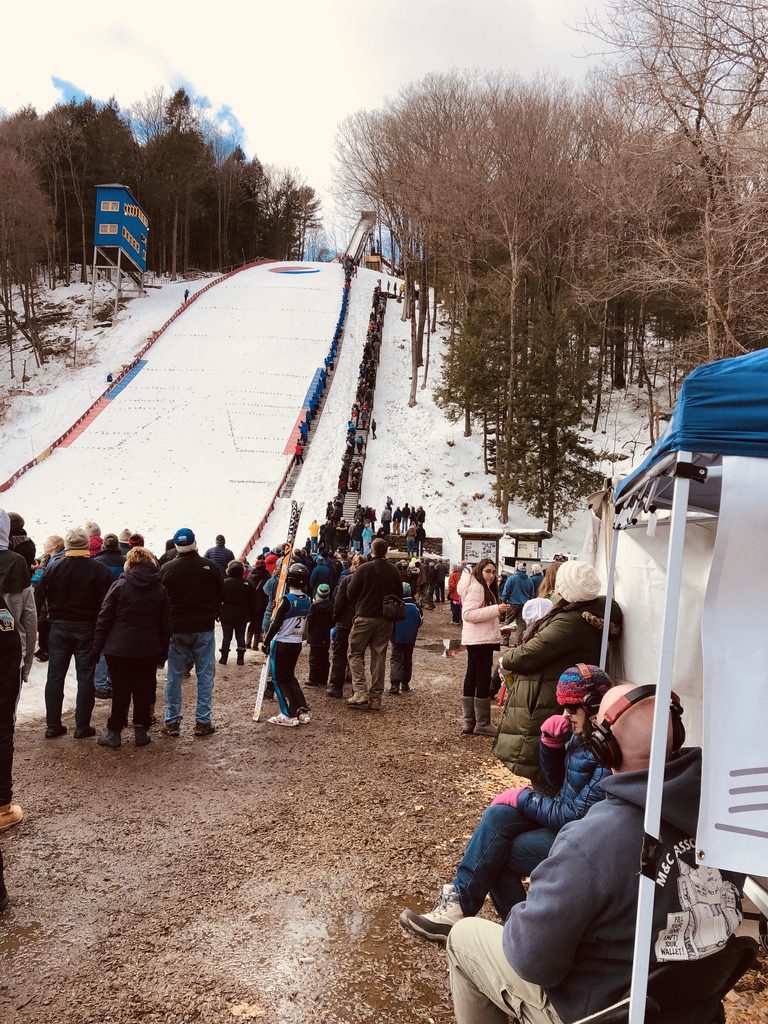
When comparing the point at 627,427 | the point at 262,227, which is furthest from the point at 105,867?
the point at 262,227

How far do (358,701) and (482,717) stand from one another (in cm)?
146

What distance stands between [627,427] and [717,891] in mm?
29964

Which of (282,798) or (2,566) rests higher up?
(2,566)

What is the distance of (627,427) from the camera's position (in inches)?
1177

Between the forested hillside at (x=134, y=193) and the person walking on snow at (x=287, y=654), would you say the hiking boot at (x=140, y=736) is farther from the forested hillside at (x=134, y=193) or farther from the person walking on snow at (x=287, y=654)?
the forested hillside at (x=134, y=193)

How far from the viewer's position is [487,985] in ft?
6.94

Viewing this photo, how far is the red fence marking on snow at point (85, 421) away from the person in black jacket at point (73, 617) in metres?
20.2

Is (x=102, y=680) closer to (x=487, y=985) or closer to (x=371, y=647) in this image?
(x=371, y=647)

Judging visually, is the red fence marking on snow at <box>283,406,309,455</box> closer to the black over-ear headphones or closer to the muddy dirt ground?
the muddy dirt ground

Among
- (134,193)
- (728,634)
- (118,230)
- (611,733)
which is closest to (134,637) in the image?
(611,733)

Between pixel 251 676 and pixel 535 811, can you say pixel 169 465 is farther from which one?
pixel 535 811

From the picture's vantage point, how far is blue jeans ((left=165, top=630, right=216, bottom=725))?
623 cm

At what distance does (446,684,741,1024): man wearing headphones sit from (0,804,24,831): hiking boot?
12.0 ft

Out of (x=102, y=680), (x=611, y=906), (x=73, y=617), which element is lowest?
(x=102, y=680)
